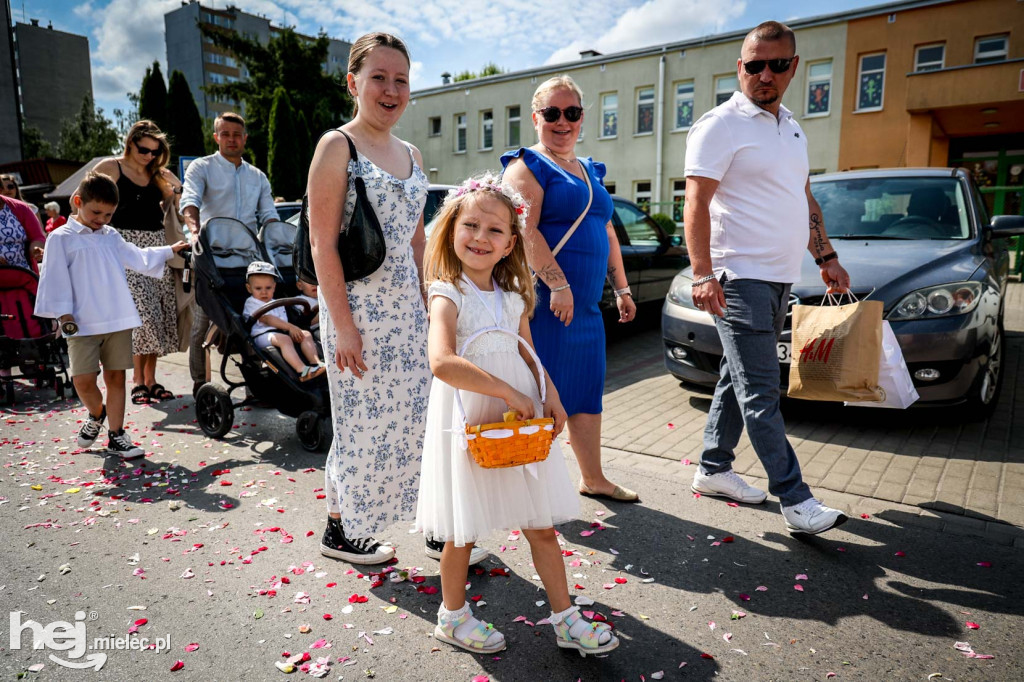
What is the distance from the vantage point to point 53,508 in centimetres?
385

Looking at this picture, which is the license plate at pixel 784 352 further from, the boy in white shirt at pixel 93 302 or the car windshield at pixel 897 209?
the boy in white shirt at pixel 93 302

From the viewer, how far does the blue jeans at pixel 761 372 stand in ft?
10.6

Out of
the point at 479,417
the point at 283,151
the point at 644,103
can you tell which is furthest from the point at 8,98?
the point at 479,417

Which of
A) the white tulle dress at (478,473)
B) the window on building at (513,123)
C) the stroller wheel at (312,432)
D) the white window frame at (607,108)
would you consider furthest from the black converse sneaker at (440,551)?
the window on building at (513,123)

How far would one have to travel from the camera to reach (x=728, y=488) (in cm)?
373

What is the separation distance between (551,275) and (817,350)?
1.43 m

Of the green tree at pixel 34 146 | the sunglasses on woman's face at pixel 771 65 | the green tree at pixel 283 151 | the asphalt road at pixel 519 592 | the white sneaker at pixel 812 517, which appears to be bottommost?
the asphalt road at pixel 519 592

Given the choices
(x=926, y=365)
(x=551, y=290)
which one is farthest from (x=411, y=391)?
(x=926, y=365)

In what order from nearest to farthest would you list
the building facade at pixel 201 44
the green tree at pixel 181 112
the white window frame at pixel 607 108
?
the white window frame at pixel 607 108, the green tree at pixel 181 112, the building facade at pixel 201 44

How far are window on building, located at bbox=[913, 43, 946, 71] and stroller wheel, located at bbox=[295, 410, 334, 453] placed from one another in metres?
24.7

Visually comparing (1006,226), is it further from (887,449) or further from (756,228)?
(756,228)

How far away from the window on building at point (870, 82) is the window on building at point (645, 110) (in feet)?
A: 25.7

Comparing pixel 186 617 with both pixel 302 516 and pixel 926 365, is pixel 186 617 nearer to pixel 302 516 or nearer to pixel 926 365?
pixel 302 516

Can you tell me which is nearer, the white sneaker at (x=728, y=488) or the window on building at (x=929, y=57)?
the white sneaker at (x=728, y=488)
